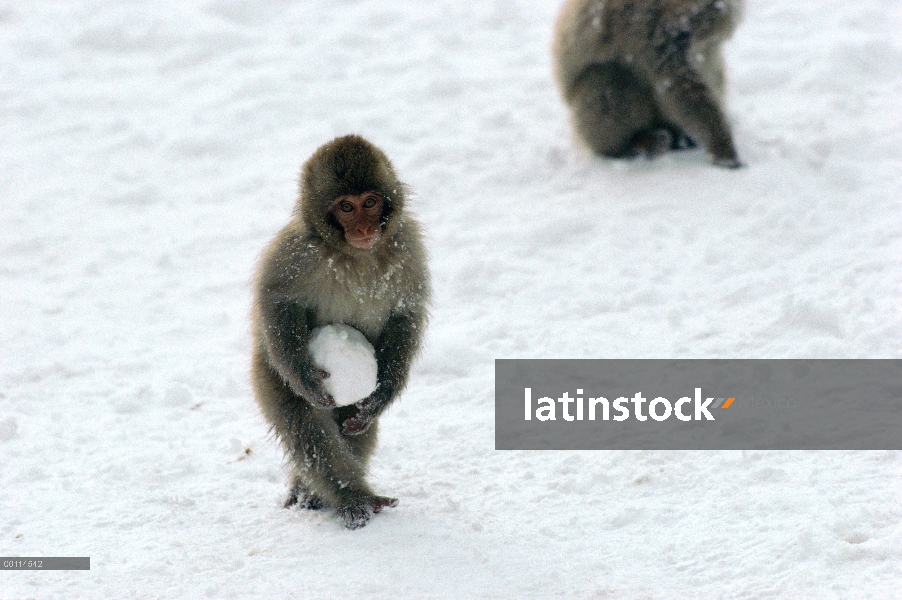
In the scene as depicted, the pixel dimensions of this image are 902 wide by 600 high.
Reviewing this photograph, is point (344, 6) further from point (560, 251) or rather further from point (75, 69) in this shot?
point (560, 251)

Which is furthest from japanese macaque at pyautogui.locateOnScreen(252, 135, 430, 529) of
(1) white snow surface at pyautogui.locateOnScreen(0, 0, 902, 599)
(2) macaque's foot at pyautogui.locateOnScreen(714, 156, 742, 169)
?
(2) macaque's foot at pyautogui.locateOnScreen(714, 156, 742, 169)

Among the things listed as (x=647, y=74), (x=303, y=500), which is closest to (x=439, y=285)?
(x=303, y=500)

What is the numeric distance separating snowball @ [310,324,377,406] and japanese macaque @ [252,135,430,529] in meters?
0.04

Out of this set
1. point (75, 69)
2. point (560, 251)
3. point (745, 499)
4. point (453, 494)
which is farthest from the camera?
point (75, 69)

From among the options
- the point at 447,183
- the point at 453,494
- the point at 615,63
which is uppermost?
the point at 615,63

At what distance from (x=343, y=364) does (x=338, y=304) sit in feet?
0.89

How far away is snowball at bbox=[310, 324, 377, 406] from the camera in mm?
4082

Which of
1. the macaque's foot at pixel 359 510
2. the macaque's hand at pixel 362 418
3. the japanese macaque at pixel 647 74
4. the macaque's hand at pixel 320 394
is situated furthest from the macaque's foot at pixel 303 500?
the japanese macaque at pixel 647 74

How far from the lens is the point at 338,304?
13.8ft

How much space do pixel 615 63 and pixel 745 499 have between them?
168 inches

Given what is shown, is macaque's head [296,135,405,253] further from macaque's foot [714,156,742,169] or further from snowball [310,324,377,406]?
macaque's foot [714,156,742,169]

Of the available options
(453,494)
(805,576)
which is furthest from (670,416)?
(805,576)

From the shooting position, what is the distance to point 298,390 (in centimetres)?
411

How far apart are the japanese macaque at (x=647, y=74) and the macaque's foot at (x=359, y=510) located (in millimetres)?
4164
